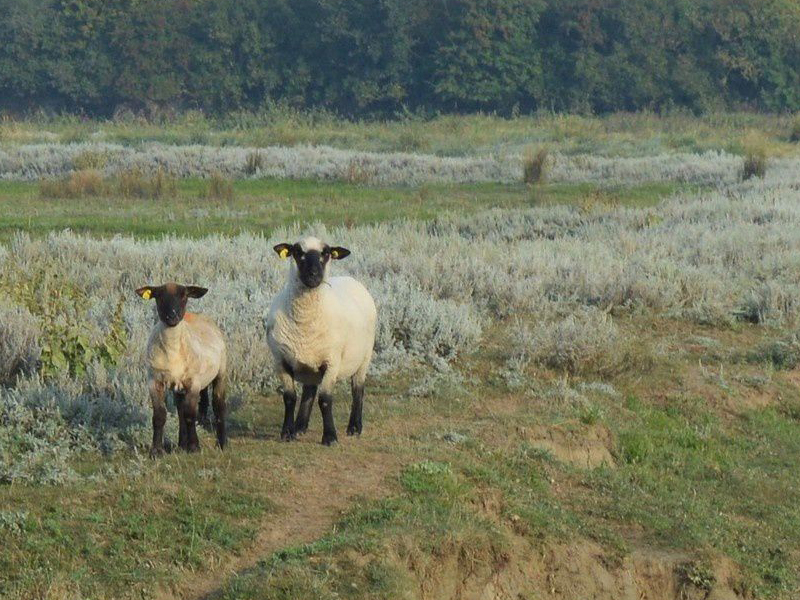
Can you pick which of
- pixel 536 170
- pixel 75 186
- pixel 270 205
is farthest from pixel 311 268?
pixel 536 170

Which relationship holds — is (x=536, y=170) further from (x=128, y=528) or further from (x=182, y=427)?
(x=128, y=528)

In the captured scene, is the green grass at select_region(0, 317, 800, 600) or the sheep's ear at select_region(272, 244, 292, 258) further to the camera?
the sheep's ear at select_region(272, 244, 292, 258)

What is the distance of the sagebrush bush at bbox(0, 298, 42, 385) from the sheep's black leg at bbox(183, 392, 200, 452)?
2.73 meters

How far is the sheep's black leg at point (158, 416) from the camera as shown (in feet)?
31.9

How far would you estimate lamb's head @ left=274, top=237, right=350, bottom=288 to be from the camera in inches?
394

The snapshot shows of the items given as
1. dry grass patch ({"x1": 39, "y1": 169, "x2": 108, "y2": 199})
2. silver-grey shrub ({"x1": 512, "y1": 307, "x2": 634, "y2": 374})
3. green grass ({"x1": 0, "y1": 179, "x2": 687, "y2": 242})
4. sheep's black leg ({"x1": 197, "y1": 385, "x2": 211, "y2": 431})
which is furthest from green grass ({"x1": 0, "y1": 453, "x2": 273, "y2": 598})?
dry grass patch ({"x1": 39, "y1": 169, "x2": 108, "y2": 199})

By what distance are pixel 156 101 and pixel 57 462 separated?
65091 mm

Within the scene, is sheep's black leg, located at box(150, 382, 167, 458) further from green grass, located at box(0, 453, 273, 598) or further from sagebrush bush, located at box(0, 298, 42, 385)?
sagebrush bush, located at box(0, 298, 42, 385)

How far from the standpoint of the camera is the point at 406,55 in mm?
72250

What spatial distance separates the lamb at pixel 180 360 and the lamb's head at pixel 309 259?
0.72 meters

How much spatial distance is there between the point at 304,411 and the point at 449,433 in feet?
4.08

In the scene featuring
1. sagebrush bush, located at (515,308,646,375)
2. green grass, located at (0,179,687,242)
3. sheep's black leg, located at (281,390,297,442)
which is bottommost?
green grass, located at (0,179,687,242)

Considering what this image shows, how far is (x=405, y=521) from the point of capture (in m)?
8.80

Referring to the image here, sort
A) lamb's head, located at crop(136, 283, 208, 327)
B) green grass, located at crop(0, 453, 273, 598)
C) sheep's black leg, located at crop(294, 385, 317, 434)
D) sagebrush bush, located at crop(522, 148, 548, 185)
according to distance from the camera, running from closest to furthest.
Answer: green grass, located at crop(0, 453, 273, 598) < lamb's head, located at crop(136, 283, 208, 327) < sheep's black leg, located at crop(294, 385, 317, 434) < sagebrush bush, located at crop(522, 148, 548, 185)
